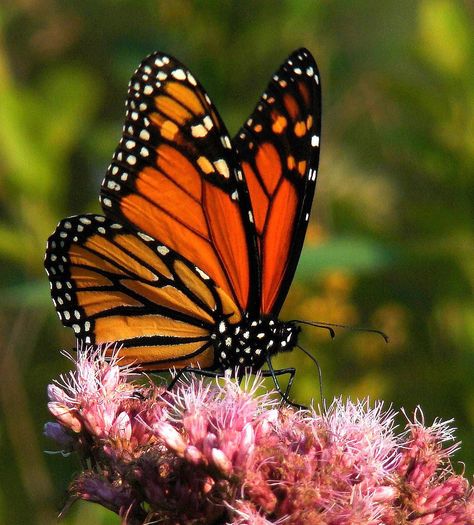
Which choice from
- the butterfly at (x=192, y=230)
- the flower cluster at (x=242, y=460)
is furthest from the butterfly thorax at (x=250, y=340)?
the flower cluster at (x=242, y=460)

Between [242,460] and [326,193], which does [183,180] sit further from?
[326,193]

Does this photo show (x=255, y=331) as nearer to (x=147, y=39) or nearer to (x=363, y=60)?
(x=147, y=39)

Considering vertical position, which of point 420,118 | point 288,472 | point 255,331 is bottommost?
point 288,472

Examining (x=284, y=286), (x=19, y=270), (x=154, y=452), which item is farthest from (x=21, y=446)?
(x=154, y=452)

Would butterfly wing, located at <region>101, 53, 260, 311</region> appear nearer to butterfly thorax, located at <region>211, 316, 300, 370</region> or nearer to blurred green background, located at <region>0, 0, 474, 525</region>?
butterfly thorax, located at <region>211, 316, 300, 370</region>

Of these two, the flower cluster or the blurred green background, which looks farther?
the blurred green background

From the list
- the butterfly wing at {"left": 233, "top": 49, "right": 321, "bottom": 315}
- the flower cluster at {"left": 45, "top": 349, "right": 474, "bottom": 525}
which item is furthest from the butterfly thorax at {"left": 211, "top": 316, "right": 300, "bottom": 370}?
the flower cluster at {"left": 45, "top": 349, "right": 474, "bottom": 525}
